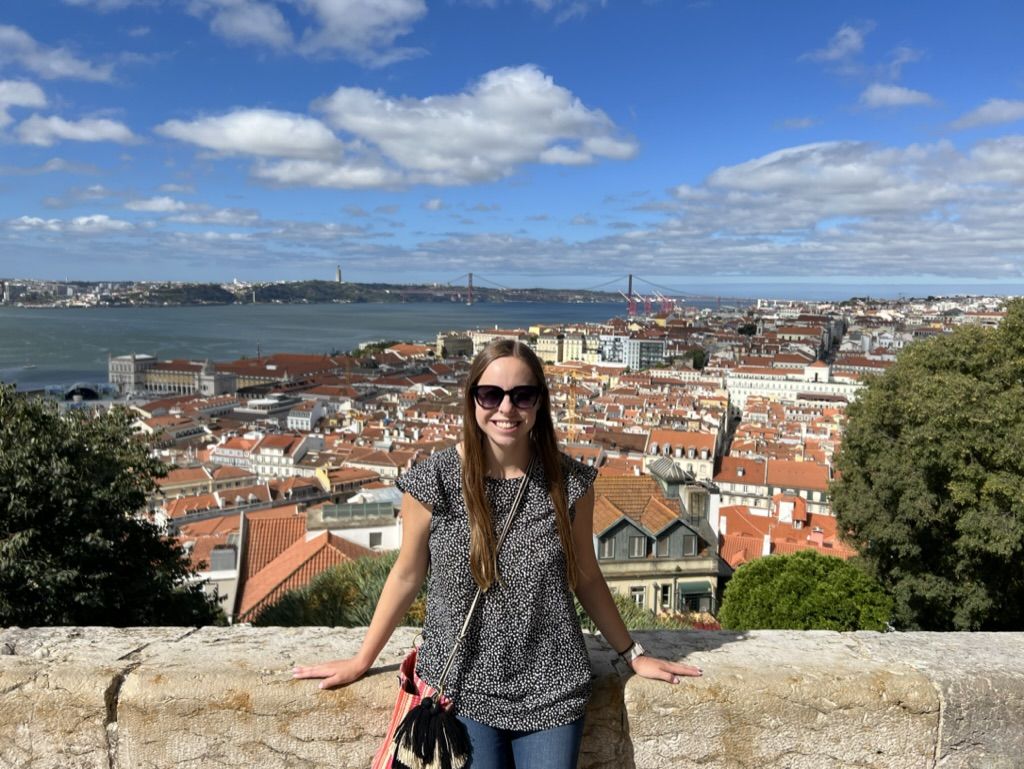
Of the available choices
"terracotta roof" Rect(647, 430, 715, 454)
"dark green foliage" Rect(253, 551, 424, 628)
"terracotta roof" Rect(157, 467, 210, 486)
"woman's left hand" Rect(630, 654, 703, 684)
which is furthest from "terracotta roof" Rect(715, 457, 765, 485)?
"woman's left hand" Rect(630, 654, 703, 684)

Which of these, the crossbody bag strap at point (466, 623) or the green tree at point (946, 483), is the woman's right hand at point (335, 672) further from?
the green tree at point (946, 483)

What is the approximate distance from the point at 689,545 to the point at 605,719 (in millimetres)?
10075

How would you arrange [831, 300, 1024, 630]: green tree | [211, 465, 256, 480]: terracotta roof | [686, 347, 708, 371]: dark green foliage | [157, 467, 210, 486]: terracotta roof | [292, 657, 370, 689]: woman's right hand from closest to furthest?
1. [292, 657, 370, 689]: woman's right hand
2. [831, 300, 1024, 630]: green tree
3. [157, 467, 210, 486]: terracotta roof
4. [211, 465, 256, 480]: terracotta roof
5. [686, 347, 708, 371]: dark green foliage

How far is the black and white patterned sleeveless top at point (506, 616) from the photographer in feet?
4.50

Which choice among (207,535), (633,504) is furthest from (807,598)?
(207,535)

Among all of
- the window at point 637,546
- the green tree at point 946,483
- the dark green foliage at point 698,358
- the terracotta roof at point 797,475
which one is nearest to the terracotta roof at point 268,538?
the window at point 637,546

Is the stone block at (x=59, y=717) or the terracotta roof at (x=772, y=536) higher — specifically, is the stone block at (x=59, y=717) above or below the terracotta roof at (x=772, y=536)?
above

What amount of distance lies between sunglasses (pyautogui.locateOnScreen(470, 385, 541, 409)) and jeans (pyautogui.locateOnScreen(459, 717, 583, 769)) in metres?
0.58

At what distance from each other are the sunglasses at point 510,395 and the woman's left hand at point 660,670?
57 centimetres

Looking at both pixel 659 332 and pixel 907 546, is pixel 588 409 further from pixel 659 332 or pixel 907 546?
pixel 659 332

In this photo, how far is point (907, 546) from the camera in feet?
28.6

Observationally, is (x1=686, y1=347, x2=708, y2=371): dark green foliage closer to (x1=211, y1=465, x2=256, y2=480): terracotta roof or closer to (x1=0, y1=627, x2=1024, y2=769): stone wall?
(x1=211, y1=465, x2=256, y2=480): terracotta roof

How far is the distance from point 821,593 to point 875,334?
4042 inches

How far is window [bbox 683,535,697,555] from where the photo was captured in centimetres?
1109
